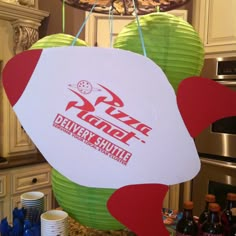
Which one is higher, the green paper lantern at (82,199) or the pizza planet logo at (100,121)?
the pizza planet logo at (100,121)

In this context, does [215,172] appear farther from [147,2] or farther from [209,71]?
[147,2]

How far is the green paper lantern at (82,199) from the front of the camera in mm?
570

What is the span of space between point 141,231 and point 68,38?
42 cm

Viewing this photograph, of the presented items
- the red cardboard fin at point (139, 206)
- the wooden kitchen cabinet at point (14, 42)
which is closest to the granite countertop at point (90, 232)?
the red cardboard fin at point (139, 206)

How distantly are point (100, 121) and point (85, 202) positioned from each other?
20cm

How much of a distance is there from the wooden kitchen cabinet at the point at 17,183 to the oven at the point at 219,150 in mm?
1154

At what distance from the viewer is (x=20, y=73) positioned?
0.50m

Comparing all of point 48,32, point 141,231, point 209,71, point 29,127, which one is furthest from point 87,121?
point 48,32

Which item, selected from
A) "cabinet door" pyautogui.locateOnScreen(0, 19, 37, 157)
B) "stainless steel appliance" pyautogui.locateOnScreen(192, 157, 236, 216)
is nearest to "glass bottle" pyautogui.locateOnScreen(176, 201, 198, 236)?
"stainless steel appliance" pyautogui.locateOnScreen(192, 157, 236, 216)

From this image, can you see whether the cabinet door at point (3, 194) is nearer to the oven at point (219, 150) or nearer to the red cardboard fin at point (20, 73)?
the oven at point (219, 150)

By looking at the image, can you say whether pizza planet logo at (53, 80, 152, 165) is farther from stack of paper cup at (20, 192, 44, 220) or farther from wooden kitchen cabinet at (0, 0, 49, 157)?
wooden kitchen cabinet at (0, 0, 49, 157)

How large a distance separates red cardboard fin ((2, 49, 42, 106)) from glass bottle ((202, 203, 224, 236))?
596 millimetres

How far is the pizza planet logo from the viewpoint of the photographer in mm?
494

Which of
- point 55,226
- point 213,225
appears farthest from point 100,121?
point 213,225
